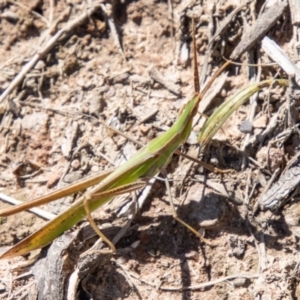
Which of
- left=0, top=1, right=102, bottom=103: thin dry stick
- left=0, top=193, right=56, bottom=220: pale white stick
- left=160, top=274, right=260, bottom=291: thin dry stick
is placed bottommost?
left=160, top=274, right=260, bottom=291: thin dry stick

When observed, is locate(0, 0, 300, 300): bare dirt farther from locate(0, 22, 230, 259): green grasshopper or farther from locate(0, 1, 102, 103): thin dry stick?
locate(0, 22, 230, 259): green grasshopper

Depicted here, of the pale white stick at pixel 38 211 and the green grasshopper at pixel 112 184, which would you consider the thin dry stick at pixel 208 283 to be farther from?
the pale white stick at pixel 38 211

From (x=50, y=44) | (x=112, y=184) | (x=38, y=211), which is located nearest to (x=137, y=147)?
(x=112, y=184)

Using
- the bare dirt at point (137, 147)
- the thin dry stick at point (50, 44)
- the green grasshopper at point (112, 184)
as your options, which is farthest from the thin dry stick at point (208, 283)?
the thin dry stick at point (50, 44)

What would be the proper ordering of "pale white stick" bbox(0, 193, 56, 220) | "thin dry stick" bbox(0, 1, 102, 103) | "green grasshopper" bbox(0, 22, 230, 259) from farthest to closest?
"thin dry stick" bbox(0, 1, 102, 103) → "pale white stick" bbox(0, 193, 56, 220) → "green grasshopper" bbox(0, 22, 230, 259)

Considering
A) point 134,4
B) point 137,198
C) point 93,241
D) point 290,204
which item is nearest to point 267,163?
point 290,204

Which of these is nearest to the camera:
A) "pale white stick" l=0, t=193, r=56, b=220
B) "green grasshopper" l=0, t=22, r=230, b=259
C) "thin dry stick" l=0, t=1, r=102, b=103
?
"green grasshopper" l=0, t=22, r=230, b=259

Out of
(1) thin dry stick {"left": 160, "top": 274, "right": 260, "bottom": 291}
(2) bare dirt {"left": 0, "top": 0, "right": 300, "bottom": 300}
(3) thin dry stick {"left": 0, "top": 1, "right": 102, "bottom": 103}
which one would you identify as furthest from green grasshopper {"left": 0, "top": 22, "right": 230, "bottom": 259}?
(3) thin dry stick {"left": 0, "top": 1, "right": 102, "bottom": 103}
